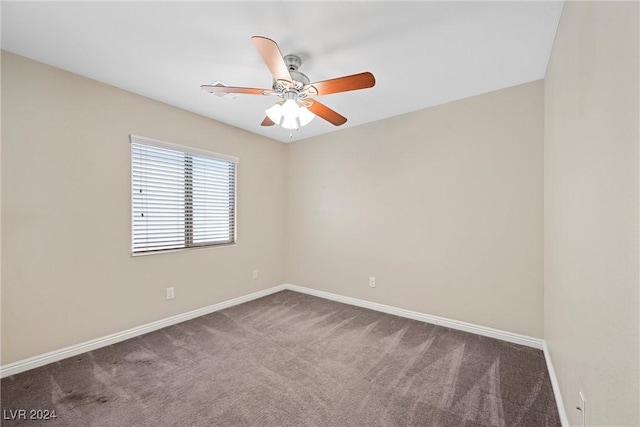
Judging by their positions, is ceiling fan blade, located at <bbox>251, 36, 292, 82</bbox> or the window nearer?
ceiling fan blade, located at <bbox>251, 36, 292, 82</bbox>

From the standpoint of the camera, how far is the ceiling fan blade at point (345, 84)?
1.58 metres

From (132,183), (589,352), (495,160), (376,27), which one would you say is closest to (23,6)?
(132,183)

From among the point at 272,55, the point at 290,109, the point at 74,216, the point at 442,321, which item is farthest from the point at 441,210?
the point at 74,216

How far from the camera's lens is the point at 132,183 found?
2588 mm

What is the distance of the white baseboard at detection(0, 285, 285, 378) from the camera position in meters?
1.95

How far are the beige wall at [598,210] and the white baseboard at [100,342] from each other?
329cm

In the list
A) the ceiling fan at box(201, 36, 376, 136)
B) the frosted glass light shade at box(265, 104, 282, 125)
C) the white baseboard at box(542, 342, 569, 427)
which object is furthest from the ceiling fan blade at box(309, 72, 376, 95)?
the white baseboard at box(542, 342, 569, 427)

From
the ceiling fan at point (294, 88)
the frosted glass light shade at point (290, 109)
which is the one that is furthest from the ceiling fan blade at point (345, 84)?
the frosted glass light shade at point (290, 109)

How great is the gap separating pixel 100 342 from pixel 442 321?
11.1 ft

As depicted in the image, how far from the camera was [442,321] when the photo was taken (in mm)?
2816

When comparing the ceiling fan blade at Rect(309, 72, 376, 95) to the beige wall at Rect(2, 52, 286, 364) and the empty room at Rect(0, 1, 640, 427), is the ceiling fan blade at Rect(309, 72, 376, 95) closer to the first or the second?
the empty room at Rect(0, 1, 640, 427)

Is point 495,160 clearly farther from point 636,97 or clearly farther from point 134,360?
point 134,360

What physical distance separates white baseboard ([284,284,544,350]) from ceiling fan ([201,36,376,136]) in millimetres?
2342

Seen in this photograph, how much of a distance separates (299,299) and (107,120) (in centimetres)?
302
